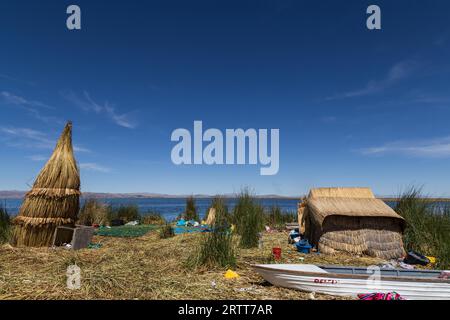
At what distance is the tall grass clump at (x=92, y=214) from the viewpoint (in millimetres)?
15898

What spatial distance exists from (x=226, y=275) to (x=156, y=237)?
21.8ft

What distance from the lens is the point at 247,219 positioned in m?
10.8

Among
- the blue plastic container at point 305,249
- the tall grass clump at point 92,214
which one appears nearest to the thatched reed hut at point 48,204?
the tall grass clump at point 92,214

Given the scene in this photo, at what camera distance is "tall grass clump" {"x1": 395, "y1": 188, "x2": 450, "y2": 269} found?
964 centimetres

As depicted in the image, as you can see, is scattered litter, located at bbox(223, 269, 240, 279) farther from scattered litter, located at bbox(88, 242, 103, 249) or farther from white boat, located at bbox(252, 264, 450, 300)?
scattered litter, located at bbox(88, 242, 103, 249)

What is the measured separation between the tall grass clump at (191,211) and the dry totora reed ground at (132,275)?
31.0ft

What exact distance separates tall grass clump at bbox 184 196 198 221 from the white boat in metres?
13.6

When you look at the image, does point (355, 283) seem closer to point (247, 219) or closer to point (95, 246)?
point (247, 219)

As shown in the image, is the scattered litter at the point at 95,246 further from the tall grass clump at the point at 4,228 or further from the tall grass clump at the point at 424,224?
the tall grass clump at the point at 424,224
